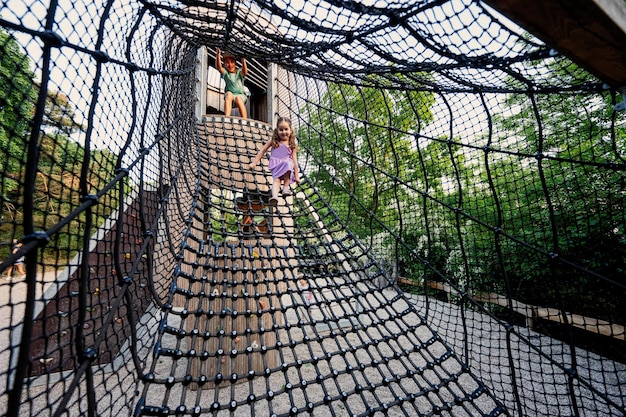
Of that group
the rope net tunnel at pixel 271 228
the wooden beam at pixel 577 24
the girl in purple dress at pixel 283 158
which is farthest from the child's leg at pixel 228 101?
the wooden beam at pixel 577 24

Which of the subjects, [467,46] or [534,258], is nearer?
[467,46]

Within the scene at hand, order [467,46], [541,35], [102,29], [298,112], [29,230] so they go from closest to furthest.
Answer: [29,230] → [541,35] → [102,29] → [467,46] → [298,112]

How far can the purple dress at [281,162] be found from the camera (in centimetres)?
266

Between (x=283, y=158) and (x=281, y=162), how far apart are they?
0.07 metres

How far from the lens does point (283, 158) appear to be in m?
2.73

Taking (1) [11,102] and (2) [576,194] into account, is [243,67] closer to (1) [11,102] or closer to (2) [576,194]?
(1) [11,102]

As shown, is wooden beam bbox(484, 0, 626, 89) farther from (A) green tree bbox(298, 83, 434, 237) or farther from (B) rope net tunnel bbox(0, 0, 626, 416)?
(A) green tree bbox(298, 83, 434, 237)

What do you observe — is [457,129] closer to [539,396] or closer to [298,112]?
[298,112]

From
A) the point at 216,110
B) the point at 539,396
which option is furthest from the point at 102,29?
the point at 216,110

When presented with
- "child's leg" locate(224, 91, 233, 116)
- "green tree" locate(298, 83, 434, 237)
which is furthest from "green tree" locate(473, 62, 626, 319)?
"child's leg" locate(224, 91, 233, 116)

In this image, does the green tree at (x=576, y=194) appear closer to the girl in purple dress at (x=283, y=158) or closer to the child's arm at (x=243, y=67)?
the girl in purple dress at (x=283, y=158)

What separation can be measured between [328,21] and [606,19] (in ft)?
3.14

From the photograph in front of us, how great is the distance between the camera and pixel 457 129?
1.94 metres

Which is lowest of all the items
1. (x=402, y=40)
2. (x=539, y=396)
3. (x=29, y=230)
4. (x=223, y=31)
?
(x=539, y=396)
